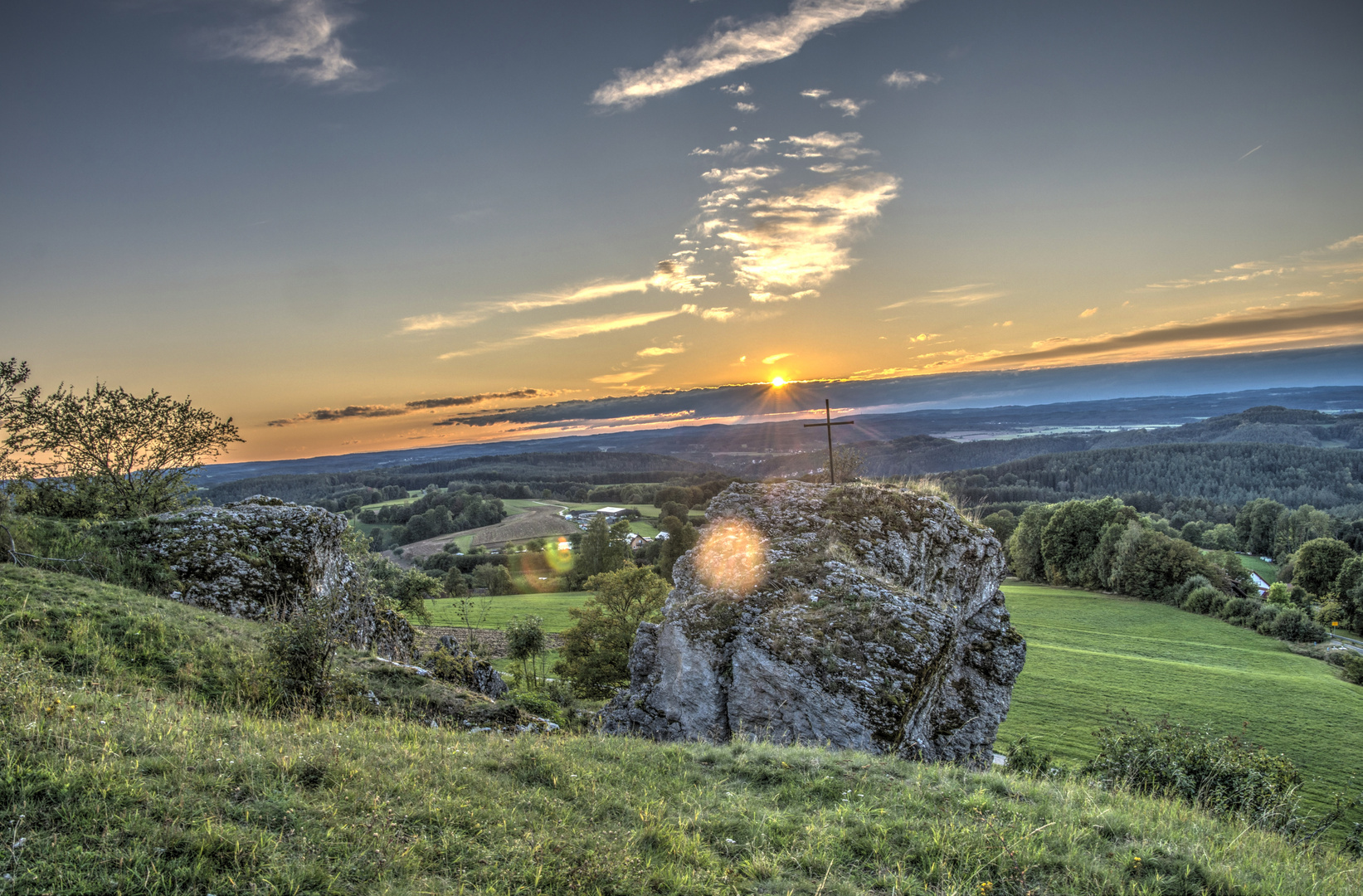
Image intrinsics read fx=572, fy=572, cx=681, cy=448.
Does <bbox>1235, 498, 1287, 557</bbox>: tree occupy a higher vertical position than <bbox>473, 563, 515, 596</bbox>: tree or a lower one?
lower

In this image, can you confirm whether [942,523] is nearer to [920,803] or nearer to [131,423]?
[920,803]

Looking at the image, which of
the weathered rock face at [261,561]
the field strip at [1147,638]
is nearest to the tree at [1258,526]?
the field strip at [1147,638]

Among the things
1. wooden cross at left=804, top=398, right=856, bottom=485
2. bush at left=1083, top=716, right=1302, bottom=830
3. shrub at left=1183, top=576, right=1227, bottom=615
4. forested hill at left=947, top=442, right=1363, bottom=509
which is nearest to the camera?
bush at left=1083, top=716, right=1302, bottom=830

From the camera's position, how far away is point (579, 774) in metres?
7.14

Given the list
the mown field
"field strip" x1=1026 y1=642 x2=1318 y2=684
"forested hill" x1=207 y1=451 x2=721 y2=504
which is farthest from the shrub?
"forested hill" x1=207 y1=451 x2=721 y2=504

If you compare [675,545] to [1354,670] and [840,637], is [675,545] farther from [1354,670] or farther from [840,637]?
[1354,670]

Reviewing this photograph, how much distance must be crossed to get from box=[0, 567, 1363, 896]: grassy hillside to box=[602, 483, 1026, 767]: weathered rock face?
2.25 m

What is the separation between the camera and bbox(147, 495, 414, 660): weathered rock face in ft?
48.1

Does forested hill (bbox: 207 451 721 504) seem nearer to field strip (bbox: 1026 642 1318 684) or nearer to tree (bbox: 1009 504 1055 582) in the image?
tree (bbox: 1009 504 1055 582)

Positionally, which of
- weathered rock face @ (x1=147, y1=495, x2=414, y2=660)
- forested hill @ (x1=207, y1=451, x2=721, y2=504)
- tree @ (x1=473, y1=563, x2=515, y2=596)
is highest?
weathered rock face @ (x1=147, y1=495, x2=414, y2=660)

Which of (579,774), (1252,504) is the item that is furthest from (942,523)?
(1252,504)

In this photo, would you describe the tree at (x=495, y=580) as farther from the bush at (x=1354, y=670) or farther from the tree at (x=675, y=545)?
the bush at (x=1354, y=670)

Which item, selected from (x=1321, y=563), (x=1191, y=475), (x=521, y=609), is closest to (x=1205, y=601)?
(x=1321, y=563)

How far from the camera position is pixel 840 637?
11.4 meters
